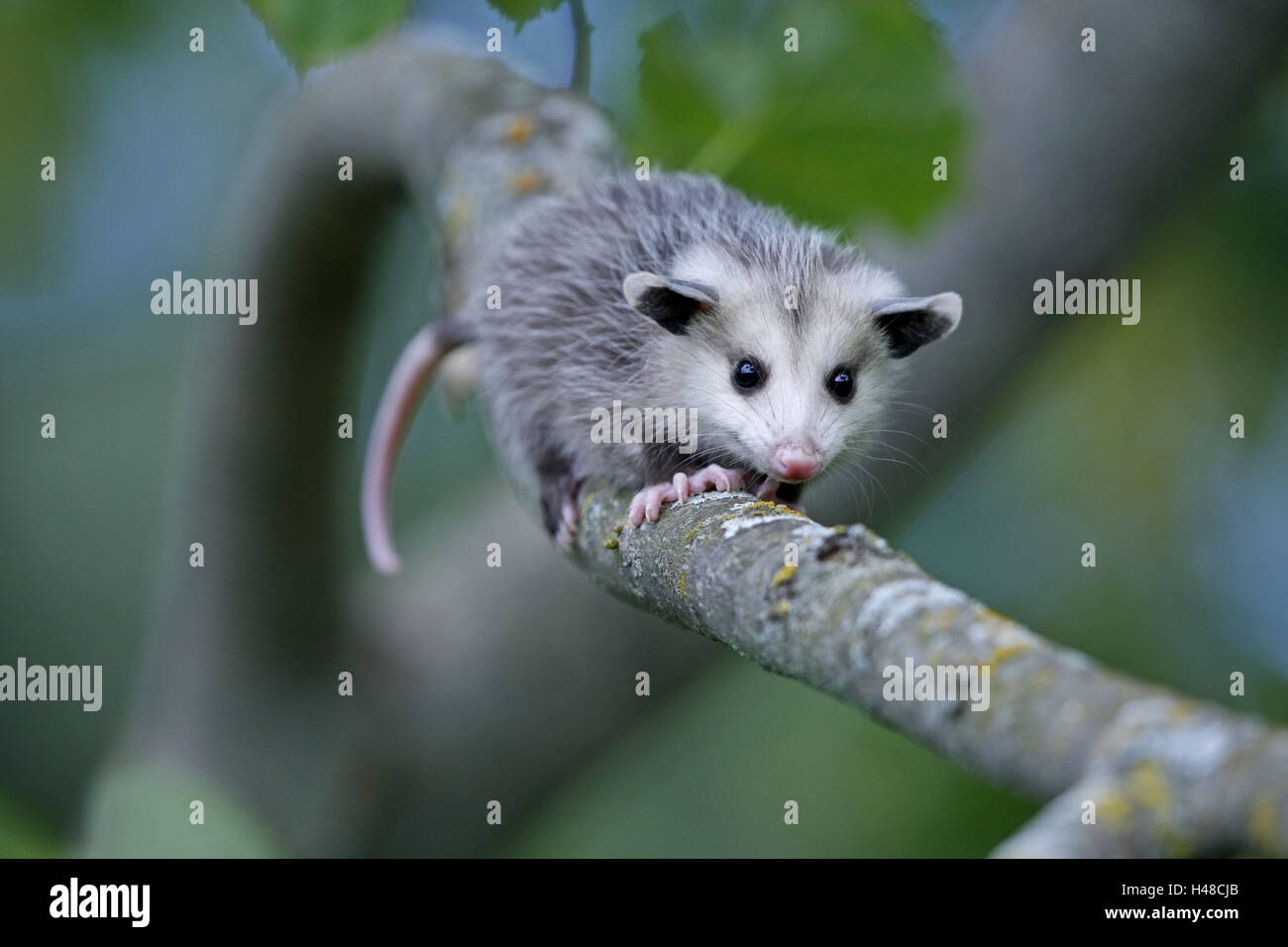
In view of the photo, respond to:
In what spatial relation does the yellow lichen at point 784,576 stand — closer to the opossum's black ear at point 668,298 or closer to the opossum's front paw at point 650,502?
the opossum's front paw at point 650,502

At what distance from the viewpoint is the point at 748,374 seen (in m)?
2.38

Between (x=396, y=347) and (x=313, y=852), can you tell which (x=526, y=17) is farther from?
(x=396, y=347)

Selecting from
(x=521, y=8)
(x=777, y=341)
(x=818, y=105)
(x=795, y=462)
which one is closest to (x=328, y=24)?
(x=521, y=8)

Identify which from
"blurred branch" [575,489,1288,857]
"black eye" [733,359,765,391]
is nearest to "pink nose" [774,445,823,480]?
"black eye" [733,359,765,391]

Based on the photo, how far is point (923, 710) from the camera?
1039mm

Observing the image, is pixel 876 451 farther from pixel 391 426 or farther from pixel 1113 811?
pixel 1113 811

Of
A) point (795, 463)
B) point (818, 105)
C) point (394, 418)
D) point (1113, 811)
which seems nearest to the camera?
point (1113, 811)

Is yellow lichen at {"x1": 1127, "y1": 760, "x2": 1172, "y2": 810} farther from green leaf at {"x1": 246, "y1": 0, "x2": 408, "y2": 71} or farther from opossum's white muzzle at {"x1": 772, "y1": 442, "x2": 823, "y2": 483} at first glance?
green leaf at {"x1": 246, "y1": 0, "x2": 408, "y2": 71}

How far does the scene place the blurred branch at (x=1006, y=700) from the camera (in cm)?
84

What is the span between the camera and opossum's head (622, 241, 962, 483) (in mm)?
2311

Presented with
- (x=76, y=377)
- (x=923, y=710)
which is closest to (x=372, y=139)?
(x=923, y=710)

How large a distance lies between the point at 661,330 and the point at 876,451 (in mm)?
697

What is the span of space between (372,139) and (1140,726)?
9.72ft

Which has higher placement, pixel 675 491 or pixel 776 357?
pixel 776 357
